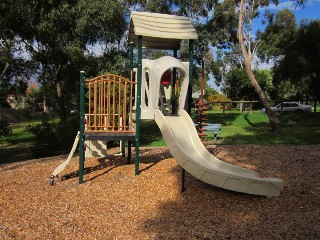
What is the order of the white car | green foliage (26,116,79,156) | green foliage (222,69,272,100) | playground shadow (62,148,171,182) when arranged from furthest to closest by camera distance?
green foliage (222,69,272,100) → the white car → green foliage (26,116,79,156) → playground shadow (62,148,171,182)

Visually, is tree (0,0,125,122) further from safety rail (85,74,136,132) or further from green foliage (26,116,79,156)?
safety rail (85,74,136,132)

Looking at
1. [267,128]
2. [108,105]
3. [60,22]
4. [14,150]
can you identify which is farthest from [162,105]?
[267,128]

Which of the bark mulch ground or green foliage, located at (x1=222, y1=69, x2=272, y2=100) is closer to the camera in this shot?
the bark mulch ground

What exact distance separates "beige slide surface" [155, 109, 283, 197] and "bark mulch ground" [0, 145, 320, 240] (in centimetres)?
24

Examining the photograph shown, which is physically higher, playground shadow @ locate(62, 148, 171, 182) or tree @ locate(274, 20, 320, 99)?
tree @ locate(274, 20, 320, 99)

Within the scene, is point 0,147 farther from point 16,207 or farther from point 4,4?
point 16,207

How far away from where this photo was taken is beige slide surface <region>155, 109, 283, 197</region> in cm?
514

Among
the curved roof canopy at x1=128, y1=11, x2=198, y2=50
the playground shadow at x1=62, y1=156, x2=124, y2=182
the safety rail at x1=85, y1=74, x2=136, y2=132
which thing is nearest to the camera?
the safety rail at x1=85, y1=74, x2=136, y2=132

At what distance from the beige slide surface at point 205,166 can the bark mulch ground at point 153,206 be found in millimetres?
238

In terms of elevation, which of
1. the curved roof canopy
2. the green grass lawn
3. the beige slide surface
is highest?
the curved roof canopy

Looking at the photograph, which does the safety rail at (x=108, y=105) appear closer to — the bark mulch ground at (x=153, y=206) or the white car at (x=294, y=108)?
the bark mulch ground at (x=153, y=206)

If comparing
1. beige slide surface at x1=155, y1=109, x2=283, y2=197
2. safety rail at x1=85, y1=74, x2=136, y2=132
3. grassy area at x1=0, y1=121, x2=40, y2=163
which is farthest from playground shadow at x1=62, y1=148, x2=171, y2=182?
grassy area at x1=0, y1=121, x2=40, y2=163

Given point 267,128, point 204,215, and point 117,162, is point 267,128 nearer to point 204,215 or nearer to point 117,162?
point 117,162

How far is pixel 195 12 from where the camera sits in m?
23.0
